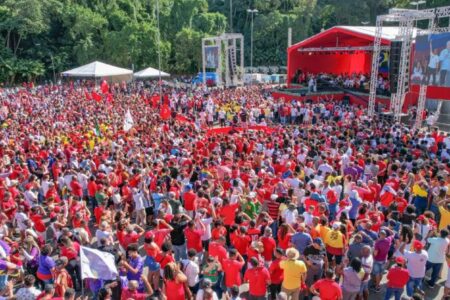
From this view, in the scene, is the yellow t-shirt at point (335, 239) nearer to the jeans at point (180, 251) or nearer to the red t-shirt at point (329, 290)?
the red t-shirt at point (329, 290)

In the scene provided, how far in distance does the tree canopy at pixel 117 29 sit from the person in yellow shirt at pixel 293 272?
129 ft

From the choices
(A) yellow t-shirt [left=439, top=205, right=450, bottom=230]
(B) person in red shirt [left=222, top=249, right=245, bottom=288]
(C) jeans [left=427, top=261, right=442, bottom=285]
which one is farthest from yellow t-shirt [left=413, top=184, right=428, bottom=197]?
(B) person in red shirt [left=222, top=249, right=245, bottom=288]

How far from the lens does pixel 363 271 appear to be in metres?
5.96

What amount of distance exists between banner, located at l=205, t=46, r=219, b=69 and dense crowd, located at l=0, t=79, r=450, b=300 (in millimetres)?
16974

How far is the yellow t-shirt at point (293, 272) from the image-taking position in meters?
5.86

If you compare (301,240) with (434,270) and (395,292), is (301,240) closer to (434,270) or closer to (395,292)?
(395,292)

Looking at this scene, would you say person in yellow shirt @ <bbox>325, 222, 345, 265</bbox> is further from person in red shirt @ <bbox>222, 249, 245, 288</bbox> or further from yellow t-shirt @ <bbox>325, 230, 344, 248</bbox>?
person in red shirt @ <bbox>222, 249, 245, 288</bbox>

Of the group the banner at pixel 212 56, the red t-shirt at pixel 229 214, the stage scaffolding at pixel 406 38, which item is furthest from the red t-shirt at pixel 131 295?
the banner at pixel 212 56

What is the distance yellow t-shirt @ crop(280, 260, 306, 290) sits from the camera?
586 cm

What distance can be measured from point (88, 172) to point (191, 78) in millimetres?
35233

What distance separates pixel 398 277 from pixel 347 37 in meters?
26.6

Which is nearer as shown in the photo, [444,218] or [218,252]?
[218,252]

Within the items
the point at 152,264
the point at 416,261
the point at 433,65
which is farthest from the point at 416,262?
the point at 433,65

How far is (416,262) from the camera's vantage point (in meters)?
6.33
